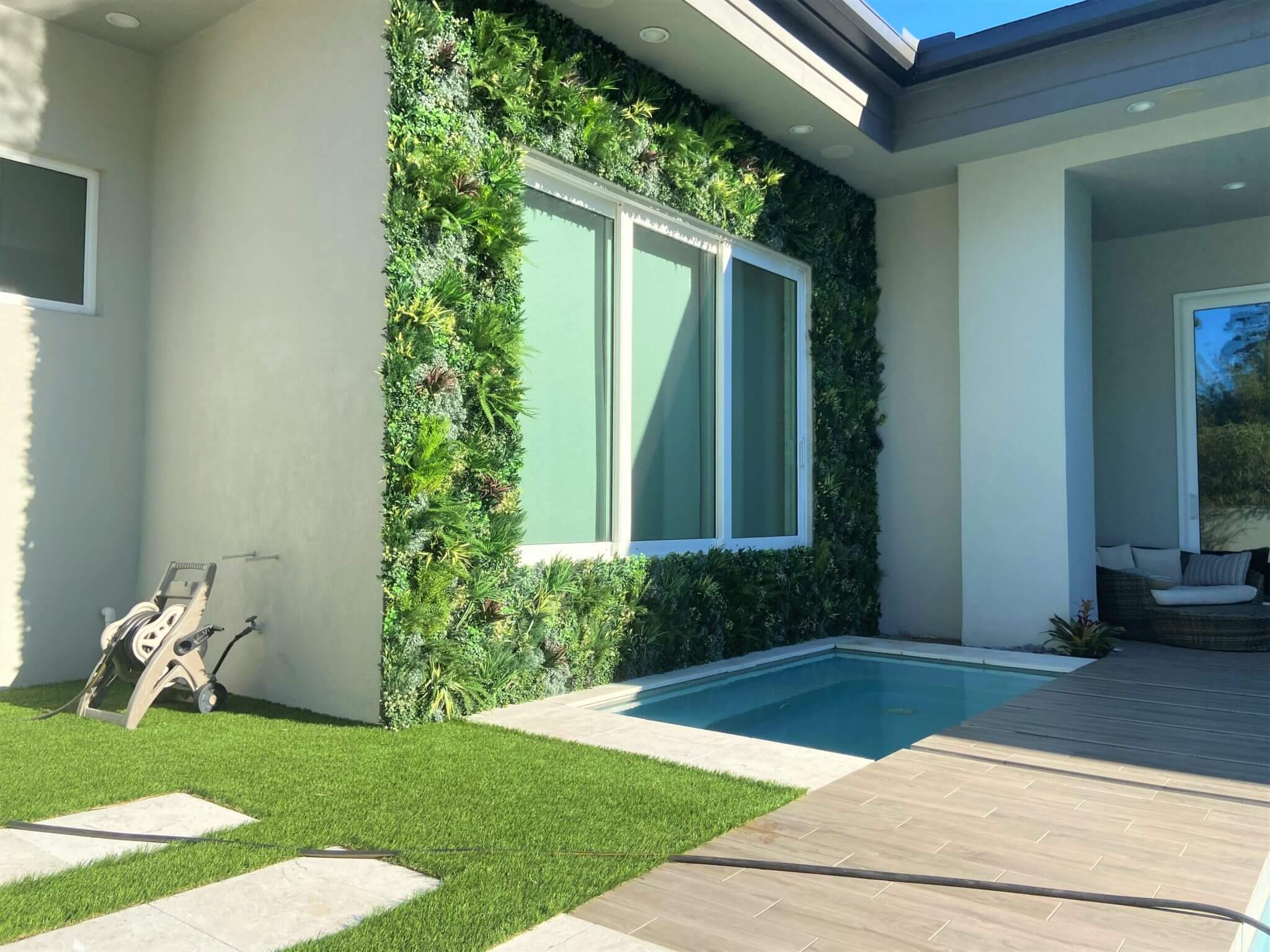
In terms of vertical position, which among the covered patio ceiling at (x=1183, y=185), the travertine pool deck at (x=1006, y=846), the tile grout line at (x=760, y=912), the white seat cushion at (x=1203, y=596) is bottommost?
the travertine pool deck at (x=1006, y=846)

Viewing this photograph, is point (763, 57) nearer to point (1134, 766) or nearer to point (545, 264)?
point (545, 264)

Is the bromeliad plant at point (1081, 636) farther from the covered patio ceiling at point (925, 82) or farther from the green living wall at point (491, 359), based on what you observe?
the covered patio ceiling at point (925, 82)

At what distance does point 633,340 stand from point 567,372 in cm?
70

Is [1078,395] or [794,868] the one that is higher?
[1078,395]

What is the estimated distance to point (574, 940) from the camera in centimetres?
227

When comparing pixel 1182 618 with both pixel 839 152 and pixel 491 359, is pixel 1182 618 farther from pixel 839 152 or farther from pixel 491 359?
pixel 491 359

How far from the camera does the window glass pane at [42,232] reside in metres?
5.71

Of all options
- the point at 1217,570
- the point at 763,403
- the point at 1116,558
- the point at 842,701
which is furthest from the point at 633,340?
the point at 1217,570

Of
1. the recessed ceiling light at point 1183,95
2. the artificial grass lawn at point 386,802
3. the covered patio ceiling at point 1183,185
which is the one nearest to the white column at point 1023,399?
the covered patio ceiling at point 1183,185

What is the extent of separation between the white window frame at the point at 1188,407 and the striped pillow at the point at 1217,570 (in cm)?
46

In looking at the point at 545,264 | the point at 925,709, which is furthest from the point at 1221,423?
the point at 545,264

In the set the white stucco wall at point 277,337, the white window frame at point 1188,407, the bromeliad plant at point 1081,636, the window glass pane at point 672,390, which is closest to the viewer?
the white stucco wall at point 277,337

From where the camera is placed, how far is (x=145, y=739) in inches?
168

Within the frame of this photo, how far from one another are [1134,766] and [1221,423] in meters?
5.75
